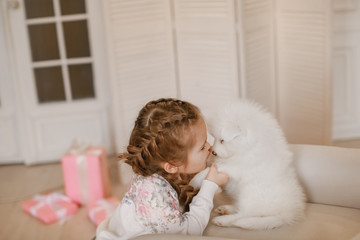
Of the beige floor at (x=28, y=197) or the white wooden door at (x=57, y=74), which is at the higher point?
the white wooden door at (x=57, y=74)

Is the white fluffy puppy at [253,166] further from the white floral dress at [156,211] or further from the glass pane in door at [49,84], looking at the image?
the glass pane in door at [49,84]

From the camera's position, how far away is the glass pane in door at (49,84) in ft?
10.8

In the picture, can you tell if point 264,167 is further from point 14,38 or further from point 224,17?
point 14,38

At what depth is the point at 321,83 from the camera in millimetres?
2963

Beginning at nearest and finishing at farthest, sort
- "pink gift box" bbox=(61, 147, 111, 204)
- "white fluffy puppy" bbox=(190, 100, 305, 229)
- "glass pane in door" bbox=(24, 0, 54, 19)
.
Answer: "white fluffy puppy" bbox=(190, 100, 305, 229), "pink gift box" bbox=(61, 147, 111, 204), "glass pane in door" bbox=(24, 0, 54, 19)

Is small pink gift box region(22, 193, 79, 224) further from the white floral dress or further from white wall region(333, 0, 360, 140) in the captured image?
white wall region(333, 0, 360, 140)

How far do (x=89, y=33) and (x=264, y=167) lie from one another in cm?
207

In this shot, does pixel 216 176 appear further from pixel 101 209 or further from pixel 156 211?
pixel 101 209

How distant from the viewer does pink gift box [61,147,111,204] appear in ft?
8.73

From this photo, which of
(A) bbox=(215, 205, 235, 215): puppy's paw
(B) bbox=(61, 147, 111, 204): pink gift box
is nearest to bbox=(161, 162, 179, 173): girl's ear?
(A) bbox=(215, 205, 235, 215): puppy's paw

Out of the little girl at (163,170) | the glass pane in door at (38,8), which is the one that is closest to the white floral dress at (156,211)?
the little girl at (163,170)

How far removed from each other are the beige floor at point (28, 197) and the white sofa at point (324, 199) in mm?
1029

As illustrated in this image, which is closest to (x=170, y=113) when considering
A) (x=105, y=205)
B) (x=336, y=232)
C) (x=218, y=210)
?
(x=218, y=210)

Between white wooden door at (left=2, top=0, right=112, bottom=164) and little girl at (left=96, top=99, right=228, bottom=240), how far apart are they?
6.34ft
